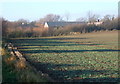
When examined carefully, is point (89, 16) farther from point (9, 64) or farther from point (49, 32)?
point (9, 64)

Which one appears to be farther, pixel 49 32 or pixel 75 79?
pixel 49 32

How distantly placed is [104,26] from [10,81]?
69365mm

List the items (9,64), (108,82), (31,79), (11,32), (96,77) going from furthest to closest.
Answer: (11,32), (9,64), (96,77), (108,82), (31,79)

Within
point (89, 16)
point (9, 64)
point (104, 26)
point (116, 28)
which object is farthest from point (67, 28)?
point (9, 64)

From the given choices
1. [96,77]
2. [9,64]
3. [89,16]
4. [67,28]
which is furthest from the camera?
[89,16]

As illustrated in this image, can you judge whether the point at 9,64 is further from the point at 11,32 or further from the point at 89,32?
the point at 89,32

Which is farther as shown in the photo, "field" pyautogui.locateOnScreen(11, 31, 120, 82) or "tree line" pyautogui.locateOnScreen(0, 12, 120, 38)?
"tree line" pyautogui.locateOnScreen(0, 12, 120, 38)

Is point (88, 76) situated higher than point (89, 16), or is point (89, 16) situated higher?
point (89, 16)

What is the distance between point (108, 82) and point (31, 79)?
3.61 meters

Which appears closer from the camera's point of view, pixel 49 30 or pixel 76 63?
pixel 76 63

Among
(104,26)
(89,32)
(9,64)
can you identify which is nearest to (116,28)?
(104,26)

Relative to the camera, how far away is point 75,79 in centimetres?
1052

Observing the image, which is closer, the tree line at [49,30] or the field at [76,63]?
the field at [76,63]

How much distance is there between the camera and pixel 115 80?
10.4m
